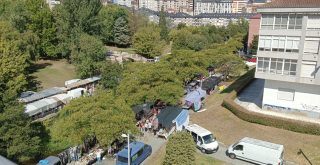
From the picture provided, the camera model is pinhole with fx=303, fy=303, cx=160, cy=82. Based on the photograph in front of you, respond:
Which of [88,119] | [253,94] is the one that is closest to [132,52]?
[253,94]

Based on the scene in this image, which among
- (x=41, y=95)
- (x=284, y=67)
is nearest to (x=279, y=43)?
(x=284, y=67)

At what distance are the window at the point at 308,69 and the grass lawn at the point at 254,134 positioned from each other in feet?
19.3

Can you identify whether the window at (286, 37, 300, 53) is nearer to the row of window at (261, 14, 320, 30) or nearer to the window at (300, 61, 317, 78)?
the row of window at (261, 14, 320, 30)

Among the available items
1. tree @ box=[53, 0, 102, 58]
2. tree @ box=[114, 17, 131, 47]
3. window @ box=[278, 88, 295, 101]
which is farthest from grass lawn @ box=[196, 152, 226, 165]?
tree @ box=[114, 17, 131, 47]

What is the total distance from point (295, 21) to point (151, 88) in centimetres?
1633

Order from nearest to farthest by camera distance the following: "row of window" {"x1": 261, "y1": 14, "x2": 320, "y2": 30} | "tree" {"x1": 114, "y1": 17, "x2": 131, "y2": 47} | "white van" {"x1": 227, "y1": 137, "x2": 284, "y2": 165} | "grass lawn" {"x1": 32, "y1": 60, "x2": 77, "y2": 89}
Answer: "white van" {"x1": 227, "y1": 137, "x2": 284, "y2": 165}
"row of window" {"x1": 261, "y1": 14, "x2": 320, "y2": 30}
"grass lawn" {"x1": 32, "y1": 60, "x2": 77, "y2": 89}
"tree" {"x1": 114, "y1": 17, "x2": 131, "y2": 47}

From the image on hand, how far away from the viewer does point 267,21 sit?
31.3m

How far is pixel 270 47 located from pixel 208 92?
52.9ft

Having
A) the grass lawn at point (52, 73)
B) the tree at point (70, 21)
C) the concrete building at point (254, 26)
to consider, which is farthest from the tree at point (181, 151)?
the concrete building at point (254, 26)

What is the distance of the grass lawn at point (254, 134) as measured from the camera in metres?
25.5

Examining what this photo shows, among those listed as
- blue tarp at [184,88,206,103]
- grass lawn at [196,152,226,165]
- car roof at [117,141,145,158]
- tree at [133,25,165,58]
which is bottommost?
grass lawn at [196,152,226,165]

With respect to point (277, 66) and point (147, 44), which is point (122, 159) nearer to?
point (277, 66)

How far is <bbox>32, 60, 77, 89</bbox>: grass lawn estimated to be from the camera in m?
55.4

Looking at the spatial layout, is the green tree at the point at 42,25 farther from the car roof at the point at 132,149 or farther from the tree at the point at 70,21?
the car roof at the point at 132,149
